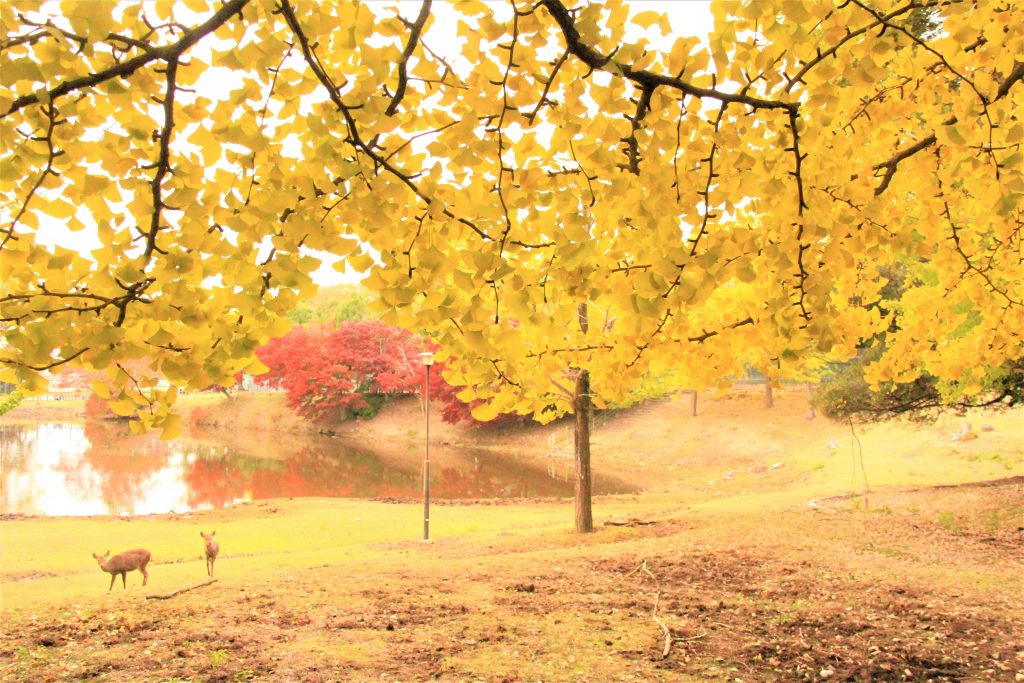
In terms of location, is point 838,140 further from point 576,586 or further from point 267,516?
point 267,516

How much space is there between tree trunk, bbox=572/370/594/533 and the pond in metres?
7.32

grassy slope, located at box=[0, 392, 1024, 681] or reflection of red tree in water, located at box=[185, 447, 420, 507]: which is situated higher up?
reflection of red tree in water, located at box=[185, 447, 420, 507]

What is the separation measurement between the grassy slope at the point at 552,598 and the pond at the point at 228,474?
416cm

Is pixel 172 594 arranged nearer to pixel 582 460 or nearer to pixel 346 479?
pixel 582 460

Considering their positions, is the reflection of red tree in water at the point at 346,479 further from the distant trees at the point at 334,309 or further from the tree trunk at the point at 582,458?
the distant trees at the point at 334,309

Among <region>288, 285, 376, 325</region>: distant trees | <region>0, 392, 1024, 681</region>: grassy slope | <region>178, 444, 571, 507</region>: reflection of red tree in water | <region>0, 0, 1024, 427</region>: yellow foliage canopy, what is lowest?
<region>0, 392, 1024, 681</region>: grassy slope

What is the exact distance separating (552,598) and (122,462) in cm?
2156

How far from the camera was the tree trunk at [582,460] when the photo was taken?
9828mm

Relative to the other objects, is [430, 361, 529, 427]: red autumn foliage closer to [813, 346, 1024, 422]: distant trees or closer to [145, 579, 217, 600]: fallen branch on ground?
[813, 346, 1024, 422]: distant trees

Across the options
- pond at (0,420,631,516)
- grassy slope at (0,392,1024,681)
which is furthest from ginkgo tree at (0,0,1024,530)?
pond at (0,420,631,516)

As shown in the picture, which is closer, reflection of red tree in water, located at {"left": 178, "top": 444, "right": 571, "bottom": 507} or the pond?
the pond

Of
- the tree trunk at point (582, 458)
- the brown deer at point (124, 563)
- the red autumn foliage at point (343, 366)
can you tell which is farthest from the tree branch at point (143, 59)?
the red autumn foliage at point (343, 366)

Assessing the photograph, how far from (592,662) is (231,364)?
2857 millimetres

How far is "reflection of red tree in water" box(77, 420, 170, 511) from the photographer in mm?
16562
